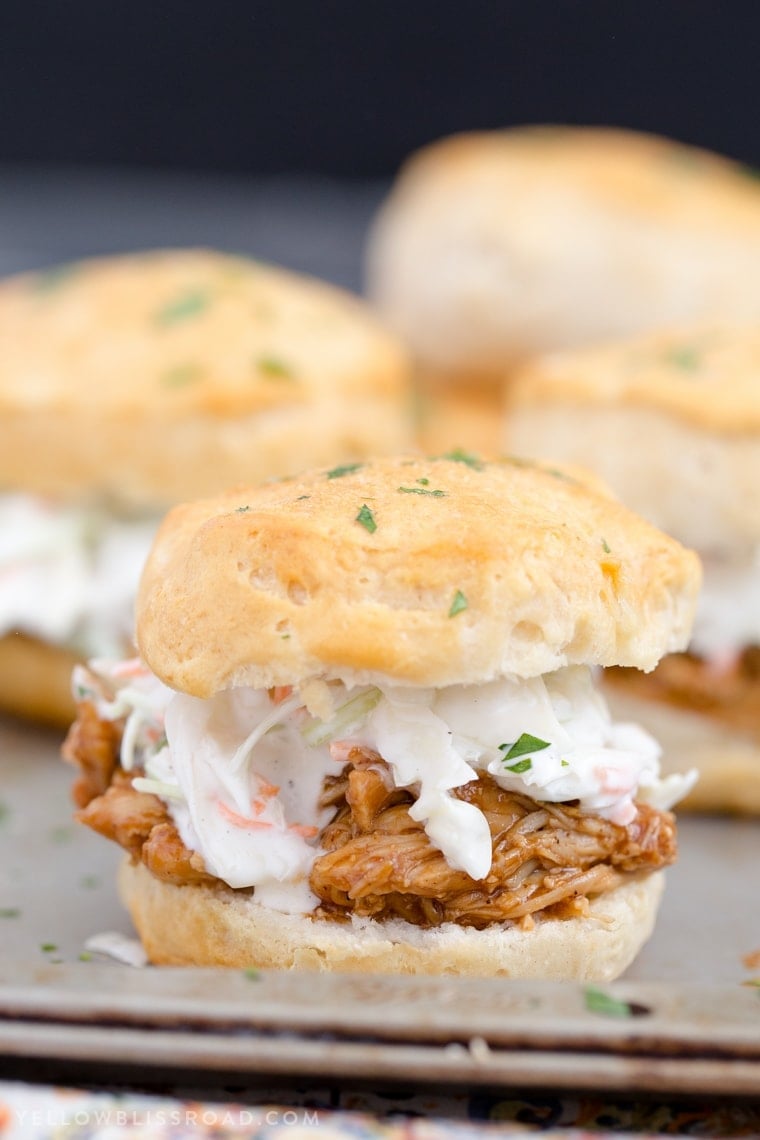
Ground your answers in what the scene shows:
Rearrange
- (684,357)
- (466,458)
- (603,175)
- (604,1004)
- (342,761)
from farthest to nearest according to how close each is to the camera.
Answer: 1. (603,175)
2. (684,357)
3. (466,458)
4. (342,761)
5. (604,1004)

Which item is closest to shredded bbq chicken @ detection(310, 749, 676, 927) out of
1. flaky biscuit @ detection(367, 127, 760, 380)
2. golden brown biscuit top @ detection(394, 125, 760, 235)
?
flaky biscuit @ detection(367, 127, 760, 380)

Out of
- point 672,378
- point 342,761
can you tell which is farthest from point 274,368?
point 342,761

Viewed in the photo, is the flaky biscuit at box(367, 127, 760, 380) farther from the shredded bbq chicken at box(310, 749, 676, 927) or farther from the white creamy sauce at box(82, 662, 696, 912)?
the shredded bbq chicken at box(310, 749, 676, 927)

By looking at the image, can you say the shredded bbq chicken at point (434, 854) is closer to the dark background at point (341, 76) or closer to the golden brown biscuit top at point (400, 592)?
the golden brown biscuit top at point (400, 592)

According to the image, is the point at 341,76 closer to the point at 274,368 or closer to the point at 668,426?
the point at 274,368

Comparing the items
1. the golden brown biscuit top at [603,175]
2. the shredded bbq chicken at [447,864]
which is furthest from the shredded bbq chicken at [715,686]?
the golden brown biscuit top at [603,175]

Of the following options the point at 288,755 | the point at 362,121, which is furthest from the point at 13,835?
the point at 362,121
